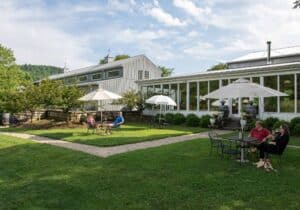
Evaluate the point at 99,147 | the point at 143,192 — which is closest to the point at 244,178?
the point at 143,192

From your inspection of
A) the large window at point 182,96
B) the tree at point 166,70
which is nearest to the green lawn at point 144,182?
the large window at point 182,96

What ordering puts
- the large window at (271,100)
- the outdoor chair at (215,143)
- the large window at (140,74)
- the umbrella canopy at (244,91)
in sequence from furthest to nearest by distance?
the large window at (140,74)
the large window at (271,100)
the outdoor chair at (215,143)
the umbrella canopy at (244,91)

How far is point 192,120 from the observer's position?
780 inches

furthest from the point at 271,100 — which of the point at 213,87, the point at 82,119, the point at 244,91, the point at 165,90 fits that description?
the point at 82,119

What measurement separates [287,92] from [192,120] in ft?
18.8

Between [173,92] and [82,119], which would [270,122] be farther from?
[82,119]

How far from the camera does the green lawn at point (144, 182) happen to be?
18.2ft

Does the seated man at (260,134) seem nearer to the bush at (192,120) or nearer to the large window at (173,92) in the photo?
the bush at (192,120)

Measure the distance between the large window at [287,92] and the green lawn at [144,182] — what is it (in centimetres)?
677

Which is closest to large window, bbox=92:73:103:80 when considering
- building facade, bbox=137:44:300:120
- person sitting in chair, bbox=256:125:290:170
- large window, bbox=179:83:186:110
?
building facade, bbox=137:44:300:120

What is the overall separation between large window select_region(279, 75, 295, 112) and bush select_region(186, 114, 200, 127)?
5.03 m

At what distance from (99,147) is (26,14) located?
30.1 ft

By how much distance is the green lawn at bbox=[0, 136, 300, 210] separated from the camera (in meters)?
5.54

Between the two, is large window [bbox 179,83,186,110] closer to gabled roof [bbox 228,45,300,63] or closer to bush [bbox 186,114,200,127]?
bush [bbox 186,114,200,127]
